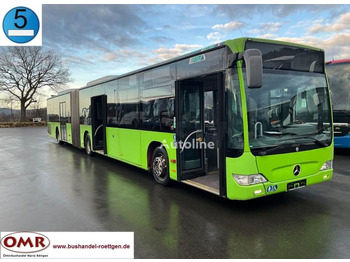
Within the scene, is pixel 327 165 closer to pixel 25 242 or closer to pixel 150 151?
pixel 150 151

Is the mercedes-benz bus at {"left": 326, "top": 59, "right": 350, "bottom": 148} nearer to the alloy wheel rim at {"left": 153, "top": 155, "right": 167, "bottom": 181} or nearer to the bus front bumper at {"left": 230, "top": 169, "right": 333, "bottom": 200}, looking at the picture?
the bus front bumper at {"left": 230, "top": 169, "right": 333, "bottom": 200}

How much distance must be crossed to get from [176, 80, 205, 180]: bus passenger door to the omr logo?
2.90 m

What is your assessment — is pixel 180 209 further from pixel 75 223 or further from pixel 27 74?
pixel 27 74

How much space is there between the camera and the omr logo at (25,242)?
3.75 meters

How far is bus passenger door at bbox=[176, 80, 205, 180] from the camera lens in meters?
5.94

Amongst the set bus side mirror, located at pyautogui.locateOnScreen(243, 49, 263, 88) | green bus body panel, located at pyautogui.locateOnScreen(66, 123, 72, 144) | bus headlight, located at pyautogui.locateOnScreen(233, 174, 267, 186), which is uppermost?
bus side mirror, located at pyautogui.locateOnScreen(243, 49, 263, 88)

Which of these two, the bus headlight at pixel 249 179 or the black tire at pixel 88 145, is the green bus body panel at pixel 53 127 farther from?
the bus headlight at pixel 249 179

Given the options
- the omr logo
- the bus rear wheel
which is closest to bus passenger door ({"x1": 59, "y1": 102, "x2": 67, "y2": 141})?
the bus rear wheel

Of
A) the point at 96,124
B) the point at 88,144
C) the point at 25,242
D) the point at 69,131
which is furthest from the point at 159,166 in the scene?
the point at 69,131

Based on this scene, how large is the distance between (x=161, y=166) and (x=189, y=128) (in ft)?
4.10

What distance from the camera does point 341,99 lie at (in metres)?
10.5

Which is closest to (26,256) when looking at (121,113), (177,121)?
(177,121)

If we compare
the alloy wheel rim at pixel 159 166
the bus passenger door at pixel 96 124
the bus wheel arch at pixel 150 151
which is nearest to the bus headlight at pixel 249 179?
the alloy wheel rim at pixel 159 166

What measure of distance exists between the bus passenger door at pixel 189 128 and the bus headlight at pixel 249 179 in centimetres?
172
